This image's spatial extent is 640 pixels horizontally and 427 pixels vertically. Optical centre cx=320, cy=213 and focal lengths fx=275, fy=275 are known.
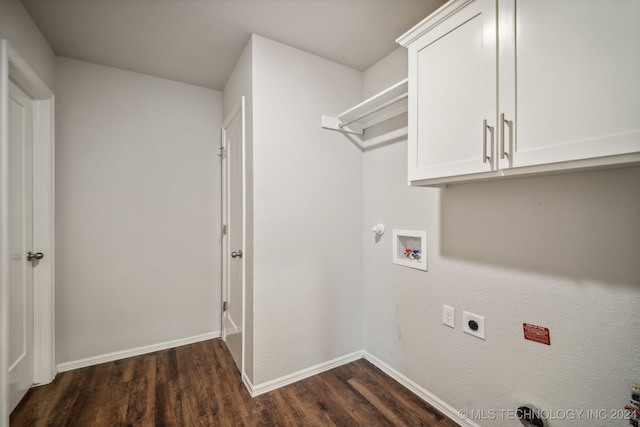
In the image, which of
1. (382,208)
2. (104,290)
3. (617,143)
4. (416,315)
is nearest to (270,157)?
(382,208)

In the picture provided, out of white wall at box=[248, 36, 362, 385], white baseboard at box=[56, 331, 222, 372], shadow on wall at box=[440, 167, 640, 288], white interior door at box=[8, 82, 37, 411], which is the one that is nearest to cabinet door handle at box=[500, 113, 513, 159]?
shadow on wall at box=[440, 167, 640, 288]

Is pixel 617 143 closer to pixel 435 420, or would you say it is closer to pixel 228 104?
pixel 435 420

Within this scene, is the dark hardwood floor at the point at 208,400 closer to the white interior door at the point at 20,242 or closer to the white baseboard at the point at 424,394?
the white baseboard at the point at 424,394

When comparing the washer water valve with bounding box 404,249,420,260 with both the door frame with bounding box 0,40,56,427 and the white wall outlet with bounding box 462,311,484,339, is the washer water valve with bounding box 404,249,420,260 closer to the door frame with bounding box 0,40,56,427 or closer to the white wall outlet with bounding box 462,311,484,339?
the white wall outlet with bounding box 462,311,484,339

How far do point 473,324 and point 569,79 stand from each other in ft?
4.07

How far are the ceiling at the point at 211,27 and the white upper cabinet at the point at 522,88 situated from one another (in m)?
0.44

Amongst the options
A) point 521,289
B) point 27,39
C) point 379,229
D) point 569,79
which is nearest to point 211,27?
point 27,39

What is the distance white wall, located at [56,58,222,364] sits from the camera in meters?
2.24

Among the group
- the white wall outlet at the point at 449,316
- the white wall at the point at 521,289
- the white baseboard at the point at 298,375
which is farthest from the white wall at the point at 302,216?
the white wall outlet at the point at 449,316

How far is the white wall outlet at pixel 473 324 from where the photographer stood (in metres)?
1.51

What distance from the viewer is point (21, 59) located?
64.2 inches

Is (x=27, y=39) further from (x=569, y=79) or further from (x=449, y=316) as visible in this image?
(x=449, y=316)

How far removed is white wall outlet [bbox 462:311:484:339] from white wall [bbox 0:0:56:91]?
295cm

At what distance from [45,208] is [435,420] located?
9.81ft
